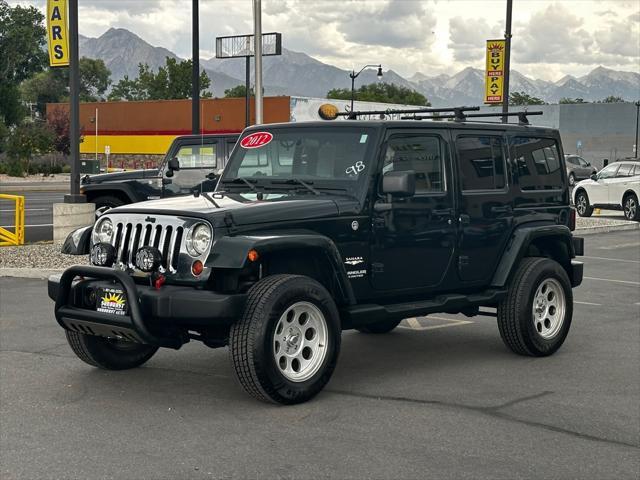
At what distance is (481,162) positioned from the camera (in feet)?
26.7

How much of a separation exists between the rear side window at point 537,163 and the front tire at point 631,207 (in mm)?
18460

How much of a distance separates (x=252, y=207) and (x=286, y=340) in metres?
0.94

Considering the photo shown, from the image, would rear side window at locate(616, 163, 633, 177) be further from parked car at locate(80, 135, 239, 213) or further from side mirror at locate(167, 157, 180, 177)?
side mirror at locate(167, 157, 180, 177)

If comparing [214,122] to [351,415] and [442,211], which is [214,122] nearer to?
[442,211]

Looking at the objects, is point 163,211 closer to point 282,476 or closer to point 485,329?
point 282,476

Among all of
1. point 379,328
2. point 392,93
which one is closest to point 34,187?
point 379,328

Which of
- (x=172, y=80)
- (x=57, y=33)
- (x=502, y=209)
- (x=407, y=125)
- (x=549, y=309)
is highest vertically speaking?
(x=172, y=80)

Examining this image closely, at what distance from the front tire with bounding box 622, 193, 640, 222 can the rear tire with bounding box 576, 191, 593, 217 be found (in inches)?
45.5

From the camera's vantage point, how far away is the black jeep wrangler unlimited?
20.9 ft

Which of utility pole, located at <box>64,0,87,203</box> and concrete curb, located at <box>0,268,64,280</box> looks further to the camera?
utility pole, located at <box>64,0,87,203</box>

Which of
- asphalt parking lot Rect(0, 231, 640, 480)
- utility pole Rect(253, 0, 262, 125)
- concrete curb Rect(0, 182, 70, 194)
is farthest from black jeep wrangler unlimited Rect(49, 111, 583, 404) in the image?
concrete curb Rect(0, 182, 70, 194)

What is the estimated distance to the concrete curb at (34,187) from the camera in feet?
135

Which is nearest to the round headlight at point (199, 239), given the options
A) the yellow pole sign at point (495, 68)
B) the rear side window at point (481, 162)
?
the rear side window at point (481, 162)

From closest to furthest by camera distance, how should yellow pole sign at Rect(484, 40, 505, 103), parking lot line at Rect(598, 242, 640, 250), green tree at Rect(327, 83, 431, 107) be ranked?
parking lot line at Rect(598, 242, 640, 250) → yellow pole sign at Rect(484, 40, 505, 103) → green tree at Rect(327, 83, 431, 107)
